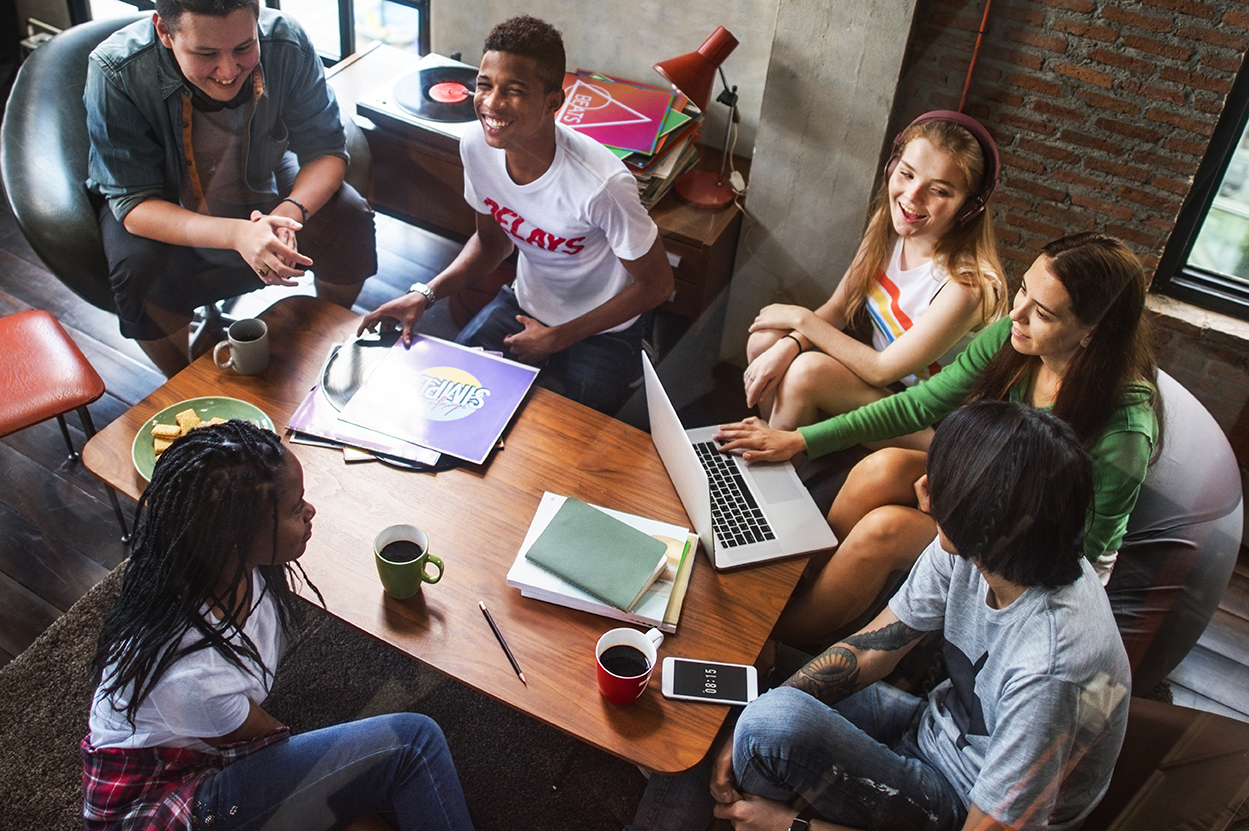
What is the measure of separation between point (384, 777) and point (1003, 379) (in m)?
1.19

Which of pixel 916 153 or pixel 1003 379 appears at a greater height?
pixel 916 153

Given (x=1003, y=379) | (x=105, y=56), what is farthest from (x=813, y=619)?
(x=105, y=56)

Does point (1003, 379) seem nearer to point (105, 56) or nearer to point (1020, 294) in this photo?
point (1020, 294)

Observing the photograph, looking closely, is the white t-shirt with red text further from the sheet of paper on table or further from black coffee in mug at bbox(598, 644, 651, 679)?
black coffee in mug at bbox(598, 644, 651, 679)

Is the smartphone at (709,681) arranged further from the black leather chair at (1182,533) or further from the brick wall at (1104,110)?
the brick wall at (1104,110)

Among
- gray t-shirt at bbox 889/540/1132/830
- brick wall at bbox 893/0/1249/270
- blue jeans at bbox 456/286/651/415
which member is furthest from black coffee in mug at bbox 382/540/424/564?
brick wall at bbox 893/0/1249/270

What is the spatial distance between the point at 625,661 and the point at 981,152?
1.10m

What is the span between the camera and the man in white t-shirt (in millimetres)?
1675

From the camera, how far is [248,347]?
161cm

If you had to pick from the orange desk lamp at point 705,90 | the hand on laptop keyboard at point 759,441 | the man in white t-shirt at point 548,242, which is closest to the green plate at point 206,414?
the man in white t-shirt at point 548,242

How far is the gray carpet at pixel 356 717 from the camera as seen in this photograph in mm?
1520

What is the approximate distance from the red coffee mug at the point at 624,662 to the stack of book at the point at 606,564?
0.06 metres

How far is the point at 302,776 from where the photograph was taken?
123 cm

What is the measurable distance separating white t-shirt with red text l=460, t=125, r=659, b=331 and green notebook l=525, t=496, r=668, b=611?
646 mm
